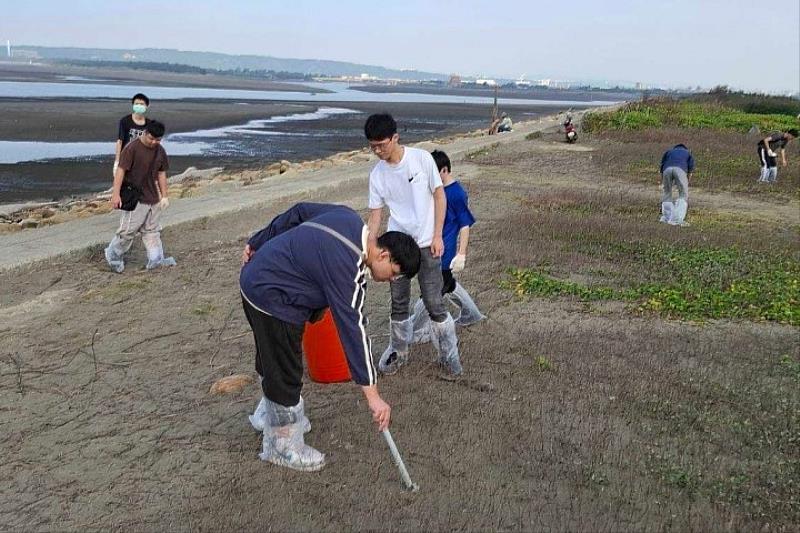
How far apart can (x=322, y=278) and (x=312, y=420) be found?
145 centimetres

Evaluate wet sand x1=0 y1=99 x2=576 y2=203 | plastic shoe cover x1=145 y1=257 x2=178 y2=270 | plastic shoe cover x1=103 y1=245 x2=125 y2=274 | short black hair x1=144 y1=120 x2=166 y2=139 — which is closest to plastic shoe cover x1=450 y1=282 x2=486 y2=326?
short black hair x1=144 y1=120 x2=166 y2=139

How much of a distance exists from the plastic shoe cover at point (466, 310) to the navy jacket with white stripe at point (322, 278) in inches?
95.6

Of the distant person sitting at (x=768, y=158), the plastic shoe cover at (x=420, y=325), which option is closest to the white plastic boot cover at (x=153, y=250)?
the plastic shoe cover at (x=420, y=325)

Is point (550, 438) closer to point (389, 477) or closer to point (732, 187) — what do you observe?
point (389, 477)

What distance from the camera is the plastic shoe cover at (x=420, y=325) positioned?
17.6 feet

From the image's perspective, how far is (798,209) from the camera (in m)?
12.7

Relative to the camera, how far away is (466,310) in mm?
5770

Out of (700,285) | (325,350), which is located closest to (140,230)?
(325,350)

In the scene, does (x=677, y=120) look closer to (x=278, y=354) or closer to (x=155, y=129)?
(x=155, y=129)

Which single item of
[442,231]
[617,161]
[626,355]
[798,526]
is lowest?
[798,526]

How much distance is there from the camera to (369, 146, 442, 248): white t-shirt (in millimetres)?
4355

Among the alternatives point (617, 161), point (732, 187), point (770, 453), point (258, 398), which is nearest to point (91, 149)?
point (617, 161)

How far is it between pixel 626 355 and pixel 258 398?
2.67 metres

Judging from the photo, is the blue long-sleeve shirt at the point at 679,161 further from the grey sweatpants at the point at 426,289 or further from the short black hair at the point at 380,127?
the short black hair at the point at 380,127
